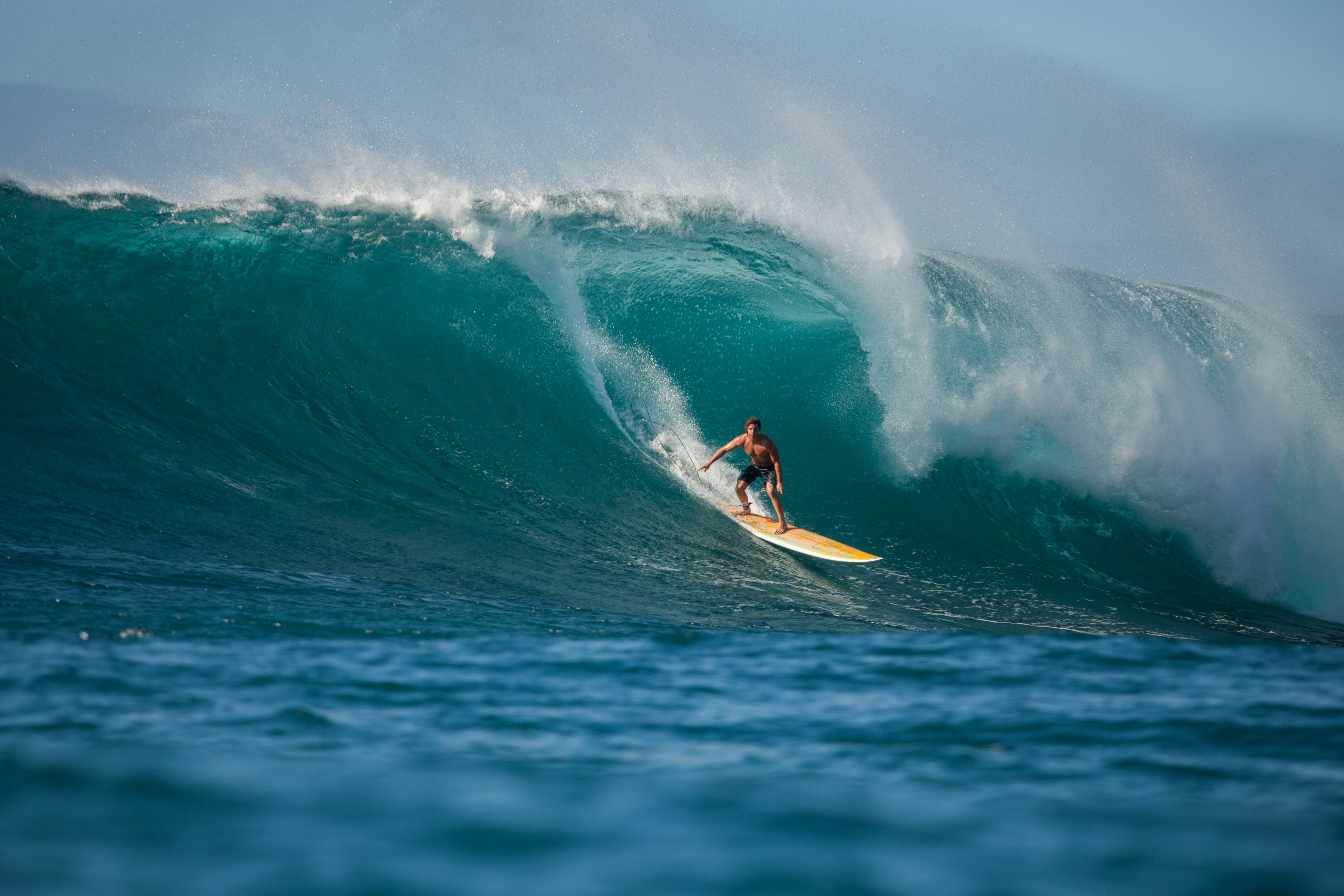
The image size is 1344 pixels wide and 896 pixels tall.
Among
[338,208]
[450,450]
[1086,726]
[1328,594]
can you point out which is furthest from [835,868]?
[338,208]

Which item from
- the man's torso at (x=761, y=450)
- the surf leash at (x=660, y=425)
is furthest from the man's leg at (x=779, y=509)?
the surf leash at (x=660, y=425)

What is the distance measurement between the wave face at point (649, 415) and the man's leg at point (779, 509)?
1.39 ft

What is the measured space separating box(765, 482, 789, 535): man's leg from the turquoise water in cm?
36

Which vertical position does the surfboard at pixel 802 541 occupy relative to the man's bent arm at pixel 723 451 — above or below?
below

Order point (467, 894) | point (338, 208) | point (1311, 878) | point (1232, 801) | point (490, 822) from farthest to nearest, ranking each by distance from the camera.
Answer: point (338, 208) → point (1232, 801) → point (490, 822) → point (1311, 878) → point (467, 894)

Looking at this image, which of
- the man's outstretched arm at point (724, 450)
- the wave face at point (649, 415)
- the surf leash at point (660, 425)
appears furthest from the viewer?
the surf leash at point (660, 425)

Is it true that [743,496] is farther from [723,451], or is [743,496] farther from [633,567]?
[633,567]

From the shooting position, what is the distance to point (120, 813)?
6.42 feet

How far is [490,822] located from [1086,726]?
2009 mm

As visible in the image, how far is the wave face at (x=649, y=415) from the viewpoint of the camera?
650 cm

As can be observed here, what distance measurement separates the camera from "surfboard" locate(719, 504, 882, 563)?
7359 mm

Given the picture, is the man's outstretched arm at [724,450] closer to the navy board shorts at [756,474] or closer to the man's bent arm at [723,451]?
the man's bent arm at [723,451]

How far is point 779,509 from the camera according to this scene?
25.2 ft

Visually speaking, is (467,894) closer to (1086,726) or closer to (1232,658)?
(1086,726)
